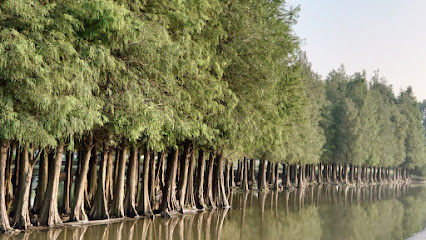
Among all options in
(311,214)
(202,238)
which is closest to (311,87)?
(311,214)

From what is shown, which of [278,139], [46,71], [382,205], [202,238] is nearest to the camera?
[46,71]

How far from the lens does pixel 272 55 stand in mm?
32188

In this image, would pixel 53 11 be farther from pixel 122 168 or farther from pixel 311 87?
pixel 311 87

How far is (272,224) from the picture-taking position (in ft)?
98.5

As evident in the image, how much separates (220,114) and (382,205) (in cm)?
2771

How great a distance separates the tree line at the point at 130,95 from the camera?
59.3ft

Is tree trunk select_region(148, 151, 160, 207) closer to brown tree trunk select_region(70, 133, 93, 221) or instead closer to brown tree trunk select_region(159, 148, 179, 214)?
brown tree trunk select_region(159, 148, 179, 214)

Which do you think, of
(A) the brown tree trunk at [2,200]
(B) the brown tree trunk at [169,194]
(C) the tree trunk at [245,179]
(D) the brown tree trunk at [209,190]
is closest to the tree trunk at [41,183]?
(A) the brown tree trunk at [2,200]

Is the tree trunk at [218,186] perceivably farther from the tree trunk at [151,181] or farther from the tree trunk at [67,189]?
the tree trunk at [67,189]

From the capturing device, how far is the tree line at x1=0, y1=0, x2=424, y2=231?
18078 mm

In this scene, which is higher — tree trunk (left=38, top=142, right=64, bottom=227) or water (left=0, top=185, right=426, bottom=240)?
tree trunk (left=38, top=142, right=64, bottom=227)

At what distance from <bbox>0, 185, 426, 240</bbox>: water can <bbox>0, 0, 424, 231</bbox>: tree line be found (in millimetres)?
1533

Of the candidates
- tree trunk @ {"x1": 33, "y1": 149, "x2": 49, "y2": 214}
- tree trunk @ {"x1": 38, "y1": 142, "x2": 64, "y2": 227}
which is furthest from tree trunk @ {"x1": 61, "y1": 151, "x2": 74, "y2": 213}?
tree trunk @ {"x1": 38, "y1": 142, "x2": 64, "y2": 227}

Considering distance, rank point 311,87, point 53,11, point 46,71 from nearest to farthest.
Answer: point 46,71, point 53,11, point 311,87
